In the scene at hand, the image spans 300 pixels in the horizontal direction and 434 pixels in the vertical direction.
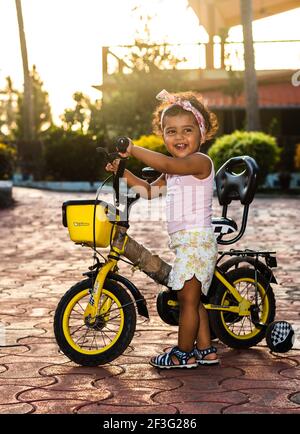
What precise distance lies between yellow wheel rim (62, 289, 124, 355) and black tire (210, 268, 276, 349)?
21.7 inches

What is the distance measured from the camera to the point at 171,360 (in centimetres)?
474

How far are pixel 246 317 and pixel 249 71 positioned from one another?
20319 mm

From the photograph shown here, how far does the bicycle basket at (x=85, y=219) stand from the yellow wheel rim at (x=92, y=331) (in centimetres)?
32

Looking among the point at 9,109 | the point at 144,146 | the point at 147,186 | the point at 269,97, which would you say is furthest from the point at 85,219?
the point at 9,109

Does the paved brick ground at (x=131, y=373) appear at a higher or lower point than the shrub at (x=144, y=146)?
lower

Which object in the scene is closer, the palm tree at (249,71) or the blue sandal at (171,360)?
the blue sandal at (171,360)

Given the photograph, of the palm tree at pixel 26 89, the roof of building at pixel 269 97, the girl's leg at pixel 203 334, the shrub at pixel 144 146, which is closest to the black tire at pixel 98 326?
the girl's leg at pixel 203 334

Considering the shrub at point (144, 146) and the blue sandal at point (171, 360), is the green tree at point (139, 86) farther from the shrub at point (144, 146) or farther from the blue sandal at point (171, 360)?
the blue sandal at point (171, 360)

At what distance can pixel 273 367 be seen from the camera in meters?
4.78

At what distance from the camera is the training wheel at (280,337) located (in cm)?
503

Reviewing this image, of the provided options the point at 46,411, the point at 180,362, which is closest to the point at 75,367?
the point at 180,362

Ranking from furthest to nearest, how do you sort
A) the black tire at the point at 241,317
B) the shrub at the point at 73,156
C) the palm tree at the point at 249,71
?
the shrub at the point at 73,156, the palm tree at the point at 249,71, the black tire at the point at 241,317

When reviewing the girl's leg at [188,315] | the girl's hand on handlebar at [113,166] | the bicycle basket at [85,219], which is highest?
the girl's hand on handlebar at [113,166]

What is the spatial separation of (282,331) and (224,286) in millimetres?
391
